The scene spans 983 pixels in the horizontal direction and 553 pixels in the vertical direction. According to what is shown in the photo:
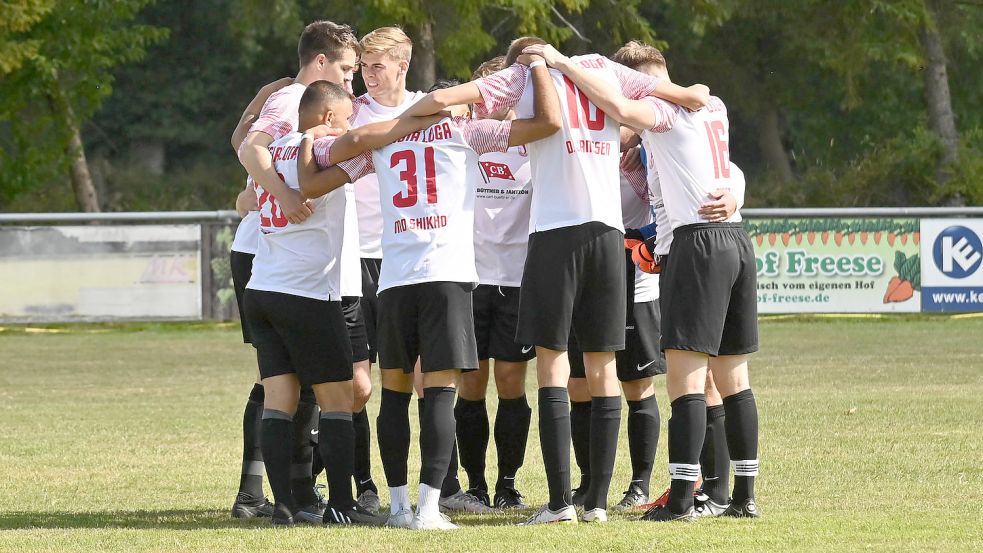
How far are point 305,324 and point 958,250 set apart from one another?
14840 millimetres

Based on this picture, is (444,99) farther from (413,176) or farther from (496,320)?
(496,320)

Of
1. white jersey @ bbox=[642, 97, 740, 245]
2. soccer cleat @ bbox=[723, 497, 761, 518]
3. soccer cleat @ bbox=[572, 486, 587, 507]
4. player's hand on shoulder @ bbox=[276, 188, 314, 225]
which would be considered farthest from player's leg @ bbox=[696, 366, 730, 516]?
player's hand on shoulder @ bbox=[276, 188, 314, 225]

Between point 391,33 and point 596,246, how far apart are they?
5.14ft

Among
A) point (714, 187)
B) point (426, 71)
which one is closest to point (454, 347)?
point (714, 187)

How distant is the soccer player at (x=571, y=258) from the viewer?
599 cm

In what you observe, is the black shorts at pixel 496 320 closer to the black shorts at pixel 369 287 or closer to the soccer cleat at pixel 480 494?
the black shorts at pixel 369 287

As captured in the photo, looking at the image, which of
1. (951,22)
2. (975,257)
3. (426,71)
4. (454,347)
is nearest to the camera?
(454,347)

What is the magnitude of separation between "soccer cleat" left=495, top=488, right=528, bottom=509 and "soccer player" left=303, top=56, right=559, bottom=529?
2.98ft

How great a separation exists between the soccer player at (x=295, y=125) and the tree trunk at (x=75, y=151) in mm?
21549

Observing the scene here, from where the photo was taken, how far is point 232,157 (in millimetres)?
41531

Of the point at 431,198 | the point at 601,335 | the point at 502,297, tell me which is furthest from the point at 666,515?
the point at 431,198

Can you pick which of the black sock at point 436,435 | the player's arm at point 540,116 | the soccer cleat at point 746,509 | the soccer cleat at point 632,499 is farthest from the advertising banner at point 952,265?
the black sock at point 436,435

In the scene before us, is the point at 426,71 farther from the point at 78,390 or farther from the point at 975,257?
the point at 78,390

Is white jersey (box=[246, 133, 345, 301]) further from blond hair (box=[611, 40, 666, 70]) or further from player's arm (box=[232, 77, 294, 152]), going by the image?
blond hair (box=[611, 40, 666, 70])
